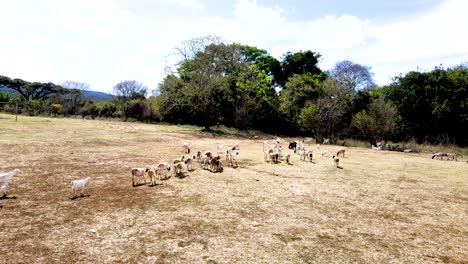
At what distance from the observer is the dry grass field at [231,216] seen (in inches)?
243

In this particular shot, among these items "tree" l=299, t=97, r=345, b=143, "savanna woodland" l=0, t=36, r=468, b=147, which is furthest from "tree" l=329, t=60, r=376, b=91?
"tree" l=299, t=97, r=345, b=143

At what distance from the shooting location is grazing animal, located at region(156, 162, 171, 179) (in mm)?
11766

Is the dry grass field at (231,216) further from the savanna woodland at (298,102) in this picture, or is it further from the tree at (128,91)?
the tree at (128,91)

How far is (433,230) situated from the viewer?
7816 mm

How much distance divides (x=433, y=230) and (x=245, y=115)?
103 feet

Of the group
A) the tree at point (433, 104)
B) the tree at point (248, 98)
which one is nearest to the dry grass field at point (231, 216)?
the tree at point (433, 104)

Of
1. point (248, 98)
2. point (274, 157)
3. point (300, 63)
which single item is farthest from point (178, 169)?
point (300, 63)

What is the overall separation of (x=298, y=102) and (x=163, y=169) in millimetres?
26996

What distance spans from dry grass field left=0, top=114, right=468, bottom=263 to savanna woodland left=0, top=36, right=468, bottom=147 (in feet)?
55.6

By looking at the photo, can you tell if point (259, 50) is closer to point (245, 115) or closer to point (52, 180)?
point (245, 115)

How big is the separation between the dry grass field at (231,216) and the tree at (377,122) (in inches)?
545

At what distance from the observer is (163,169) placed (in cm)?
1211

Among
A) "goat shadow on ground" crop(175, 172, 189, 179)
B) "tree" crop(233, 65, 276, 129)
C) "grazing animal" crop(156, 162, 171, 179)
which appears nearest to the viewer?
"grazing animal" crop(156, 162, 171, 179)

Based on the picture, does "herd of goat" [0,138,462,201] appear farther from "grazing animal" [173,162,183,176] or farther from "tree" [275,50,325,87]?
"tree" [275,50,325,87]
